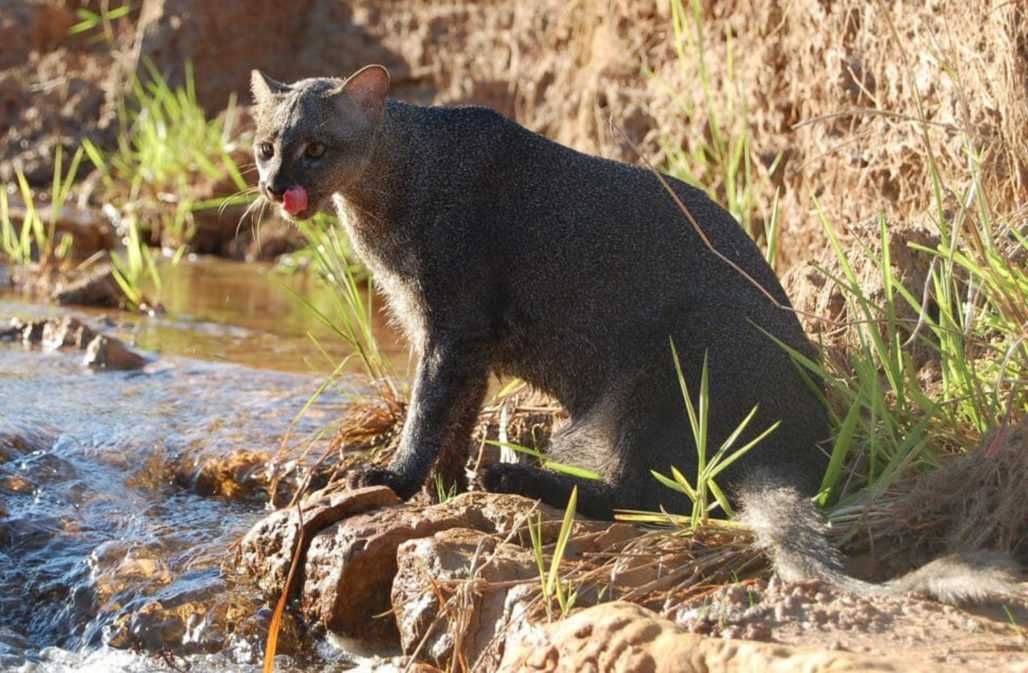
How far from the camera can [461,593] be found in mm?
3516

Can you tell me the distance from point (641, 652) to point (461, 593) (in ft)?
2.03

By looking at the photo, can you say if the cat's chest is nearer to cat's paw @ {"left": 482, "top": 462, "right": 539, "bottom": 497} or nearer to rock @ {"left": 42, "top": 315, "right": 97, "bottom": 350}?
cat's paw @ {"left": 482, "top": 462, "right": 539, "bottom": 497}

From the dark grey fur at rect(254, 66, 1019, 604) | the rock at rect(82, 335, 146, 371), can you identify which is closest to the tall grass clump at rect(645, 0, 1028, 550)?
the dark grey fur at rect(254, 66, 1019, 604)

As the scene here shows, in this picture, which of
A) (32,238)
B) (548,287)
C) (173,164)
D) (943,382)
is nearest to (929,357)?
(943,382)

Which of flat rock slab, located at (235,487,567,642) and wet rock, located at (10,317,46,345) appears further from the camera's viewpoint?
wet rock, located at (10,317,46,345)

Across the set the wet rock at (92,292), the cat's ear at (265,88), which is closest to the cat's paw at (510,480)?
the cat's ear at (265,88)

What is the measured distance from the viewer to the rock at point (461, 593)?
350 centimetres

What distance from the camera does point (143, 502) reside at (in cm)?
490

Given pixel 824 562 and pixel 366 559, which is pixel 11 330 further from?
pixel 824 562

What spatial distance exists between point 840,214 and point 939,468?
7.77 ft

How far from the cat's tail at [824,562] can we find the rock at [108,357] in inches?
133

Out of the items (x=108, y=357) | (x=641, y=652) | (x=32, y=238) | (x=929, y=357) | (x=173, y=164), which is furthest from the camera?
(x=173, y=164)

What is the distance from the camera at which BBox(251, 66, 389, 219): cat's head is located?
14.2ft

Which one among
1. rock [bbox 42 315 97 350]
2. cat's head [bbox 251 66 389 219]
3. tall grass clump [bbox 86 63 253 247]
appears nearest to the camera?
cat's head [bbox 251 66 389 219]
